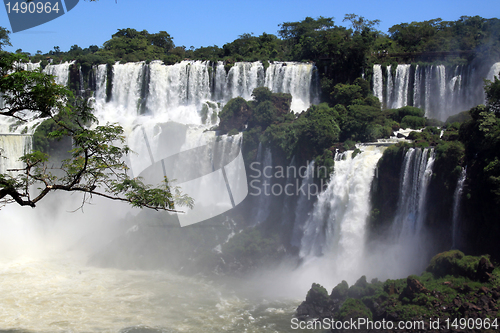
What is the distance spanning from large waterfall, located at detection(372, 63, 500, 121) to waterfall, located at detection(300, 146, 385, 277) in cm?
1135

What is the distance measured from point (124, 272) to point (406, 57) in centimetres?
2729

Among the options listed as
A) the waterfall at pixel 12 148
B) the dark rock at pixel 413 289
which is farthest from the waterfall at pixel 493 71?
the waterfall at pixel 12 148

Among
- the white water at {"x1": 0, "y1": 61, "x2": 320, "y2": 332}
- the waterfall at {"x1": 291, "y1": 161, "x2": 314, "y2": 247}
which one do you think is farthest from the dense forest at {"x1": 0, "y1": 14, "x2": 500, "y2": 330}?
the white water at {"x1": 0, "y1": 61, "x2": 320, "y2": 332}

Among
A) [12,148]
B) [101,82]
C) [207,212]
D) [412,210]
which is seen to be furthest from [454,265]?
[101,82]

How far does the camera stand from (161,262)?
1038 inches

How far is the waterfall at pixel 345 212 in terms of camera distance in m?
22.0

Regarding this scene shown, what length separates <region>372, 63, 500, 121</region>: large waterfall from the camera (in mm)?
30547

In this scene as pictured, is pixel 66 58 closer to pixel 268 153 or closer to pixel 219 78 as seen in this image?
pixel 219 78

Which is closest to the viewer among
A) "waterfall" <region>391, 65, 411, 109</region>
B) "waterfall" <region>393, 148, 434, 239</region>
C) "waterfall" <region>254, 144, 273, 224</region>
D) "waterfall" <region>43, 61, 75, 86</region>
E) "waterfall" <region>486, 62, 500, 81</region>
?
"waterfall" <region>393, 148, 434, 239</region>
